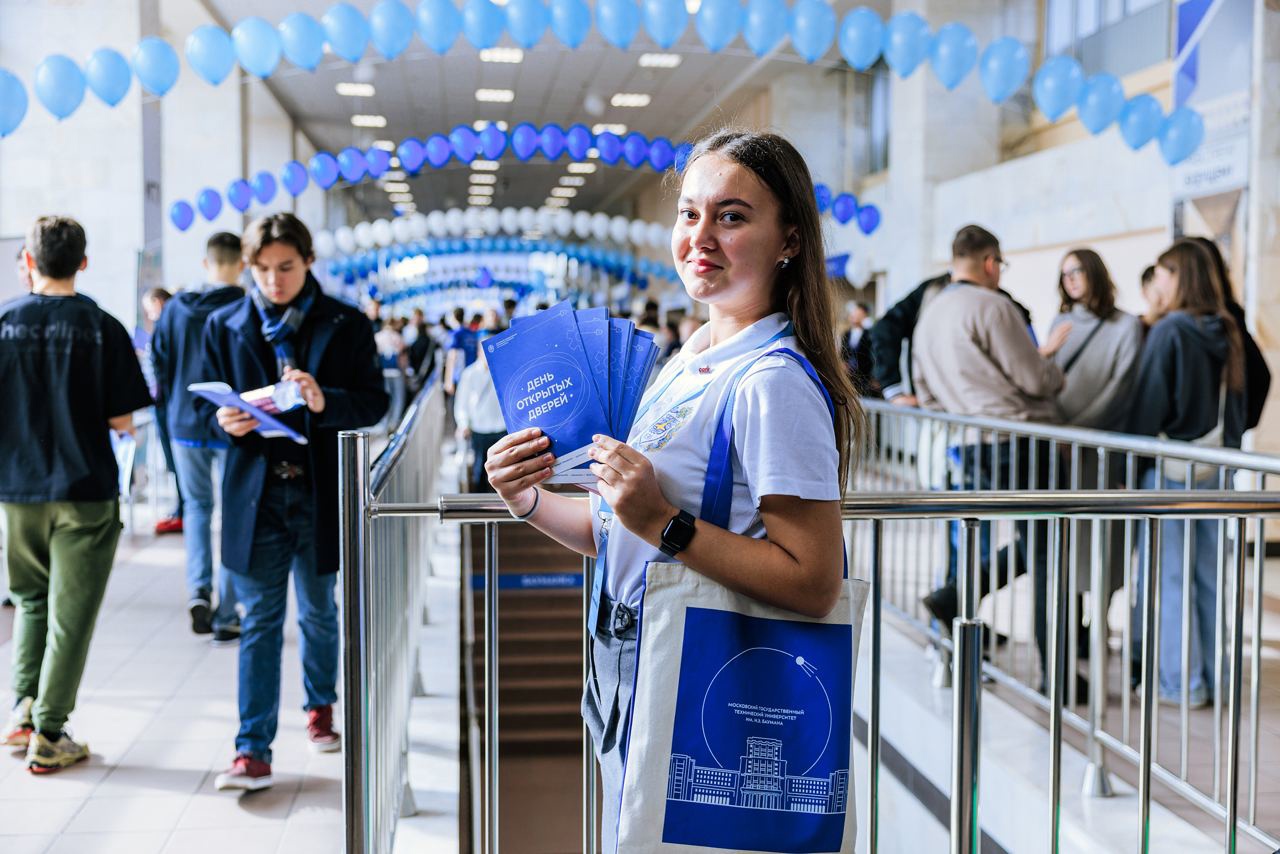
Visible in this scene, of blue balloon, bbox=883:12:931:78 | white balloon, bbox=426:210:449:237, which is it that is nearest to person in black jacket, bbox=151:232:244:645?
blue balloon, bbox=883:12:931:78

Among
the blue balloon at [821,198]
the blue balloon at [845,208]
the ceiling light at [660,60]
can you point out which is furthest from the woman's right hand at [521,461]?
the ceiling light at [660,60]

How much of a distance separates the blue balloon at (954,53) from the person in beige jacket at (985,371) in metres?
5.18

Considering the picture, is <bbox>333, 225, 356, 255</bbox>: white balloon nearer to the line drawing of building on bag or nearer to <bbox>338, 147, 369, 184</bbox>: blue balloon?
<bbox>338, 147, 369, 184</bbox>: blue balloon

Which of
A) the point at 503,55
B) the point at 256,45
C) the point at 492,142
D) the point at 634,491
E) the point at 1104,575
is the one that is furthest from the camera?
the point at 503,55

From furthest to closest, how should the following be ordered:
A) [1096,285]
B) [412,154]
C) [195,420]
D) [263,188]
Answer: [412,154] < [263,188] < [195,420] < [1096,285]

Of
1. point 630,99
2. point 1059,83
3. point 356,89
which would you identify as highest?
point 630,99

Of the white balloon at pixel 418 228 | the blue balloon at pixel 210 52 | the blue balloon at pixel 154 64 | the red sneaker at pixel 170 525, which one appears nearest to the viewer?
the red sneaker at pixel 170 525

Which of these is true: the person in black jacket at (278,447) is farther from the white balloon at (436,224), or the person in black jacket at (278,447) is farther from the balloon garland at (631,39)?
the white balloon at (436,224)

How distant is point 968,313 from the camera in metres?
5.06

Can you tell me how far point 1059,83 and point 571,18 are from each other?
13.0ft

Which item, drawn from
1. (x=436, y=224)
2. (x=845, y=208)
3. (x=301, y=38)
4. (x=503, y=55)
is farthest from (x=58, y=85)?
(x=436, y=224)

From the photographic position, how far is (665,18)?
10.1 metres

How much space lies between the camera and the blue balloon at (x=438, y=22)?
10.5m

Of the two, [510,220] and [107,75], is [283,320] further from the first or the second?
[510,220]
